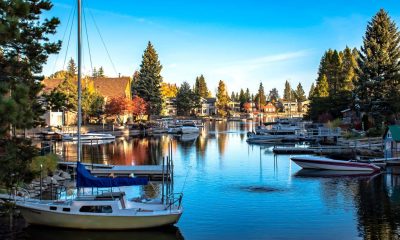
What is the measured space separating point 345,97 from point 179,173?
56077mm

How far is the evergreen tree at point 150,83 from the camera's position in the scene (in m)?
112

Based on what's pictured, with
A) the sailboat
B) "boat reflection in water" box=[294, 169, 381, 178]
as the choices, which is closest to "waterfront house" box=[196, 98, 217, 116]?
"boat reflection in water" box=[294, 169, 381, 178]

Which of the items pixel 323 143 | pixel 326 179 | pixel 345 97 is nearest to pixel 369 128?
Answer: pixel 323 143

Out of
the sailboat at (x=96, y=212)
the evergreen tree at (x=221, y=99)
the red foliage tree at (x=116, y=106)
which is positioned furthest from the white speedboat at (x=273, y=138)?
the evergreen tree at (x=221, y=99)

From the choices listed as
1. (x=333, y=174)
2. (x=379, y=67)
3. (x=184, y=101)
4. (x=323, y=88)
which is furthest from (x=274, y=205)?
(x=184, y=101)

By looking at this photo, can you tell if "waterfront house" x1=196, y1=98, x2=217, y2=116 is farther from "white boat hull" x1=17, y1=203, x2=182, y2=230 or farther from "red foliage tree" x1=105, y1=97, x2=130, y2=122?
"white boat hull" x1=17, y1=203, x2=182, y2=230

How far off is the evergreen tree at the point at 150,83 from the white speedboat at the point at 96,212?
298 ft

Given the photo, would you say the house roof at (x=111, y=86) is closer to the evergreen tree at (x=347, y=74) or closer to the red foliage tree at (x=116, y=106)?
the red foliage tree at (x=116, y=106)

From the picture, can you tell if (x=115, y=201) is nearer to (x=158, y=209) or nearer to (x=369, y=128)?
(x=158, y=209)

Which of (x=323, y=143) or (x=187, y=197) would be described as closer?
(x=187, y=197)

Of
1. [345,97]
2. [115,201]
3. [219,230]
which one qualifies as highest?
[345,97]

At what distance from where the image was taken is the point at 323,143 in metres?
67.6

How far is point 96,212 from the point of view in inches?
800

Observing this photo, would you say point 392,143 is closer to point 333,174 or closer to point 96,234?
point 333,174
